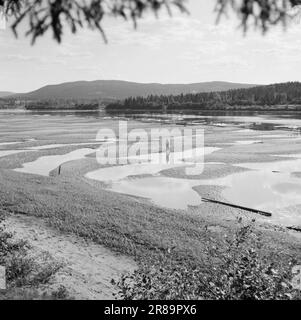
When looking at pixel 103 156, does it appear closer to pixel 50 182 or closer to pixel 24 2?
pixel 50 182

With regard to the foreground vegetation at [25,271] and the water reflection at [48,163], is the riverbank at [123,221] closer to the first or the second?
the foreground vegetation at [25,271]

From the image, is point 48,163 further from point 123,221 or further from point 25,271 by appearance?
point 25,271

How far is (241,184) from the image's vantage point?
27344 millimetres

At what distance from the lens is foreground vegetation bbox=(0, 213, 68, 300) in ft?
33.5

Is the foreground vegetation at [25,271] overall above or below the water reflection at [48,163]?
below

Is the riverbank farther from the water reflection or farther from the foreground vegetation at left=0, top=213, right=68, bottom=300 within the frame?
the water reflection

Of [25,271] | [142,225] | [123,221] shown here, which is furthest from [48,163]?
[25,271]

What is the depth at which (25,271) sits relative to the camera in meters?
12.1

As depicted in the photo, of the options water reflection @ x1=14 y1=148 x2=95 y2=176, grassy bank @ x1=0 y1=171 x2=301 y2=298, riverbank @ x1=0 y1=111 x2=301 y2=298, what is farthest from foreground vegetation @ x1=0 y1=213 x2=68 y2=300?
water reflection @ x1=14 y1=148 x2=95 y2=176

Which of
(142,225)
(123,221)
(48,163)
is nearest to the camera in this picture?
(142,225)

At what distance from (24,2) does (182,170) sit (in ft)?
90.3

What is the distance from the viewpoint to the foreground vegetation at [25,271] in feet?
33.5

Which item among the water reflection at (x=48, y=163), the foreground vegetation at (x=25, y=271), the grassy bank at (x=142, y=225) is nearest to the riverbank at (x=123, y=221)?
the grassy bank at (x=142, y=225)
